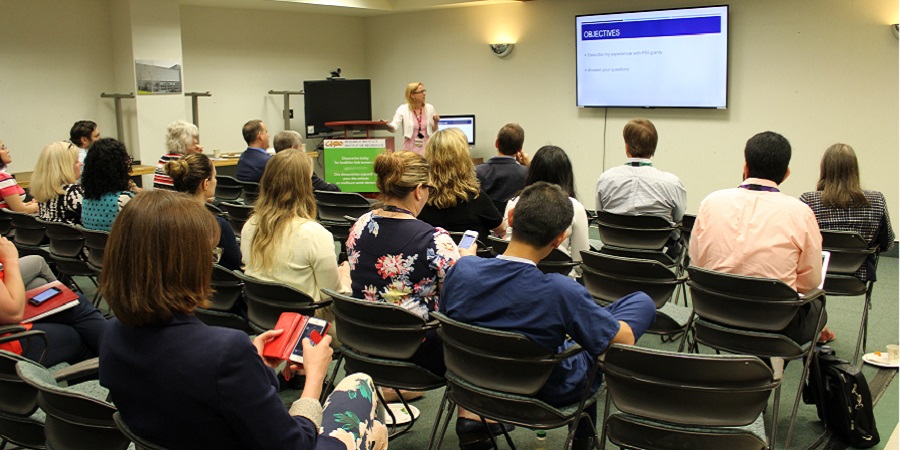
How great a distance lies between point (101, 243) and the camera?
14.8 feet

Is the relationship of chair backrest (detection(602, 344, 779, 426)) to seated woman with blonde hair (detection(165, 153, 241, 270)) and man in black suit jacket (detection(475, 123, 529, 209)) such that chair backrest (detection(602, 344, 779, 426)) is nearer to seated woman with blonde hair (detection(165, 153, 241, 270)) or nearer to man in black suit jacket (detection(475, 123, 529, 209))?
seated woman with blonde hair (detection(165, 153, 241, 270))

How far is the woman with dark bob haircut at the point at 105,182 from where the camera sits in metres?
4.57

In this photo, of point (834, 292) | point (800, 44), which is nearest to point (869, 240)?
point (834, 292)

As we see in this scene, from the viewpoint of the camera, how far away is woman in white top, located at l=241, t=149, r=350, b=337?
349 centimetres

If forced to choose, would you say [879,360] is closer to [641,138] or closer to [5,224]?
[641,138]

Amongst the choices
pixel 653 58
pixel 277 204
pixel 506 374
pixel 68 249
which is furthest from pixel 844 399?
pixel 653 58

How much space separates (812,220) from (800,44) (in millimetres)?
4864

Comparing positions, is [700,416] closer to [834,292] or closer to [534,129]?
[834,292]

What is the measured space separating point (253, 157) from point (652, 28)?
14.7 feet

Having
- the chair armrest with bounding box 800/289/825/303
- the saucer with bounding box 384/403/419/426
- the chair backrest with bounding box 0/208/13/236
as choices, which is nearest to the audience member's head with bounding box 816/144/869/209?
the chair armrest with bounding box 800/289/825/303

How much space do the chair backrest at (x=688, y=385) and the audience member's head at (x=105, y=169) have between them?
3374 millimetres

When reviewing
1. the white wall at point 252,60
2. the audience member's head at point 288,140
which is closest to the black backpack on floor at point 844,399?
the audience member's head at point 288,140

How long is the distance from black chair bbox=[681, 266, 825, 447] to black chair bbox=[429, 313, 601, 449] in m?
0.86

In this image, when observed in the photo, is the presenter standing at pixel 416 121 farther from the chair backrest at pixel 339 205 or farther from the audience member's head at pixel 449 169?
the audience member's head at pixel 449 169
